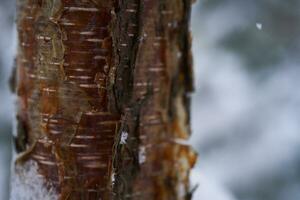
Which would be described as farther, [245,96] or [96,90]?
[245,96]

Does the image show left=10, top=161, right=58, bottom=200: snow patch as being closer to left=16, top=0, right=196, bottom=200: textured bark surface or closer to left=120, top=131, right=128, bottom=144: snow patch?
left=16, top=0, right=196, bottom=200: textured bark surface

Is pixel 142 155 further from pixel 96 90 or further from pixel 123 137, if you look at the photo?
pixel 96 90

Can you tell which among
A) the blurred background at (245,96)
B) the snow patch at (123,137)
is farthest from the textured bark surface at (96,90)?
the blurred background at (245,96)

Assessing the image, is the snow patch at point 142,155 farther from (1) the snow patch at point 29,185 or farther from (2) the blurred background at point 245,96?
(2) the blurred background at point 245,96

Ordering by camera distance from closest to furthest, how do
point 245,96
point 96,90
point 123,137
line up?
point 96,90 < point 123,137 < point 245,96

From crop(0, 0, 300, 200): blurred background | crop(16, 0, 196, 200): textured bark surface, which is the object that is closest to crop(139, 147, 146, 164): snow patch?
crop(16, 0, 196, 200): textured bark surface

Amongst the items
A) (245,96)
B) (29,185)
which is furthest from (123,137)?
(245,96)

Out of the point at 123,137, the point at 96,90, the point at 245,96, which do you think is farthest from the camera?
the point at 245,96
